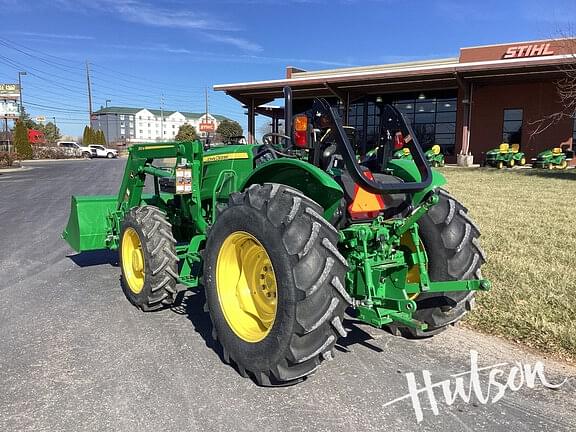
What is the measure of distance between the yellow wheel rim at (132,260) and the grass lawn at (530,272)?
3.20m

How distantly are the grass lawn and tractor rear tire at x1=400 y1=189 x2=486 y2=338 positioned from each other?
26.0 inches

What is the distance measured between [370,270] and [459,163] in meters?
28.2

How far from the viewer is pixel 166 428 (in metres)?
2.83

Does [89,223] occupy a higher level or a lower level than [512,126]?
lower

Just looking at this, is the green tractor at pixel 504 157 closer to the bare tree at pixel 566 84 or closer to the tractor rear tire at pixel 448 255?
the bare tree at pixel 566 84

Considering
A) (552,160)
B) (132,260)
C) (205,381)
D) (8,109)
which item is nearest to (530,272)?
(205,381)

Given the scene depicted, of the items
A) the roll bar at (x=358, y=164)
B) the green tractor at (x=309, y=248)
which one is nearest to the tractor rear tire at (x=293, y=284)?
the green tractor at (x=309, y=248)

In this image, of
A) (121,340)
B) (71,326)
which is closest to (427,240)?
(121,340)

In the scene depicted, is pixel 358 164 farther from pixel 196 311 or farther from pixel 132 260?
pixel 132 260

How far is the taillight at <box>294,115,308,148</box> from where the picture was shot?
3.64 m

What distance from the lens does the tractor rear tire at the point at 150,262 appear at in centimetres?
455

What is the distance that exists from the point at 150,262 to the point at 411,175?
2.43 meters

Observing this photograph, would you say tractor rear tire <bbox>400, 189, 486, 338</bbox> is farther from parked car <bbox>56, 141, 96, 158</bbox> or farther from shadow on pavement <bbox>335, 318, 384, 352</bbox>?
parked car <bbox>56, 141, 96, 158</bbox>

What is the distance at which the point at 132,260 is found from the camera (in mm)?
5152
